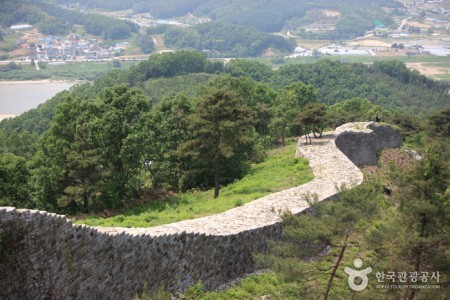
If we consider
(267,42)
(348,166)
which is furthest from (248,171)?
(267,42)

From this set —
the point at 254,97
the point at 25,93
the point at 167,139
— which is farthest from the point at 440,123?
the point at 25,93

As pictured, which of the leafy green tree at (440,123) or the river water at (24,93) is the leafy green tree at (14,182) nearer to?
the leafy green tree at (440,123)

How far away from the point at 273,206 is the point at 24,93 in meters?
95.7

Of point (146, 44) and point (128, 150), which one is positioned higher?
point (128, 150)

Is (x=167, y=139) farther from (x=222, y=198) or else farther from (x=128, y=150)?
(x=222, y=198)

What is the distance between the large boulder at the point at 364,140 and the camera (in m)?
29.7

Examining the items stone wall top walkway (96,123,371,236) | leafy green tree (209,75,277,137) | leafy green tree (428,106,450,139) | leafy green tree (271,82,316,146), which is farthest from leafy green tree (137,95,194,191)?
leafy green tree (428,106,450,139)

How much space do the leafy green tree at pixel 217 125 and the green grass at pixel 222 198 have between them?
5.06 feet

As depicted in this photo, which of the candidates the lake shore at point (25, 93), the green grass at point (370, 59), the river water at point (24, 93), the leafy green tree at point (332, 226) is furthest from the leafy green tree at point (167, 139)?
the green grass at point (370, 59)

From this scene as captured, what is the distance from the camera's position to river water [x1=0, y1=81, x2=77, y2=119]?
8850cm

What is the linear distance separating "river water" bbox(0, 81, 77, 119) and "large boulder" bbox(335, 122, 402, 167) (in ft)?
221

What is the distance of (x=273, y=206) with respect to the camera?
1708 centimetres

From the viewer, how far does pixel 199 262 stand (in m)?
14.0

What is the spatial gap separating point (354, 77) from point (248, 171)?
80.1 meters
